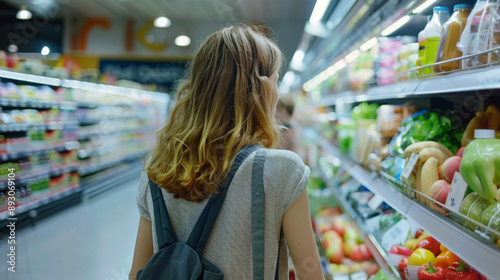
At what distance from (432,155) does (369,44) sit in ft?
4.53

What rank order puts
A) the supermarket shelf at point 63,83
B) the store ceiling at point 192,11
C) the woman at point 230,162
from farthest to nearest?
the store ceiling at point 192,11
the supermarket shelf at point 63,83
the woman at point 230,162

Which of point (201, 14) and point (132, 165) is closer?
point (201, 14)

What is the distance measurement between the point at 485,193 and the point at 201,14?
8.38 metres

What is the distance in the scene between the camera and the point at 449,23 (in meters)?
1.43

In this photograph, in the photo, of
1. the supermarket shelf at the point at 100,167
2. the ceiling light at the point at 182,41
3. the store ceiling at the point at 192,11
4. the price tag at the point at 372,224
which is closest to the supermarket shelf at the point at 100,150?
the supermarket shelf at the point at 100,167

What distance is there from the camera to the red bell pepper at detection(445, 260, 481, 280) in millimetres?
1281

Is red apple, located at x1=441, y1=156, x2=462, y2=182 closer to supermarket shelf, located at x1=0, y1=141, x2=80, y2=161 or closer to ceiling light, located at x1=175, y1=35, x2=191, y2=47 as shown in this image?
supermarket shelf, located at x1=0, y1=141, x2=80, y2=161

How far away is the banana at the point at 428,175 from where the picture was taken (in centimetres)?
147

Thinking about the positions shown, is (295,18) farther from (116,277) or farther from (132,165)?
(116,277)

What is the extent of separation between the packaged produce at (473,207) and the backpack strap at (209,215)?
63 cm

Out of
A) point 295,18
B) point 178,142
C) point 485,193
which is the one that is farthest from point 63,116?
point 485,193

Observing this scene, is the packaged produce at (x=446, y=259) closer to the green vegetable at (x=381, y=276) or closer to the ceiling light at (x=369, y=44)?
the green vegetable at (x=381, y=276)

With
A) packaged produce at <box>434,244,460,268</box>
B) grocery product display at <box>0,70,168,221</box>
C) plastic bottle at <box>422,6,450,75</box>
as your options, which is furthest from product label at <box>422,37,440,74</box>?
grocery product display at <box>0,70,168,221</box>

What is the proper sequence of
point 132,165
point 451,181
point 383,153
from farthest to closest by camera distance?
point 132,165, point 383,153, point 451,181
